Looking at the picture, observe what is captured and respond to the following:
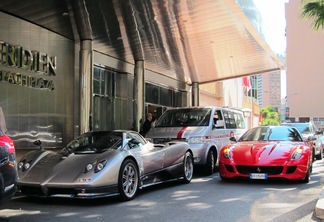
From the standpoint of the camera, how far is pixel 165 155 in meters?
8.88

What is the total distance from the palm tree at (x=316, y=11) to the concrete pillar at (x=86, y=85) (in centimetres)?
768

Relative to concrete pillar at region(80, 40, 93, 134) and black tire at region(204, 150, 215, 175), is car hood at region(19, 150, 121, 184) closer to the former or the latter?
black tire at region(204, 150, 215, 175)

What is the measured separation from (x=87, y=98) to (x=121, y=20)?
10.6 ft

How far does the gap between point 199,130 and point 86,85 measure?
5.13m

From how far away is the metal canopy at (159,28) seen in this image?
11.8 metres

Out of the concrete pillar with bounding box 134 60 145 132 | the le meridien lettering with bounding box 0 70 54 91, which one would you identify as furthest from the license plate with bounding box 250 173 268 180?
the concrete pillar with bounding box 134 60 145 132

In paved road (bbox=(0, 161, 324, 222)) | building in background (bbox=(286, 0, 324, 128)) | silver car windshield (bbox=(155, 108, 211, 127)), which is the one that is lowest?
paved road (bbox=(0, 161, 324, 222))

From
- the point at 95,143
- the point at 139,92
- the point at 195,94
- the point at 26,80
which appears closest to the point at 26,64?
the point at 26,80

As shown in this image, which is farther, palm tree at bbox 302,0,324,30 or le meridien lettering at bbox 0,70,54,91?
palm tree at bbox 302,0,324,30

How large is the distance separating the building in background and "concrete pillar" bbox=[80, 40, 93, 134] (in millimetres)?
88793

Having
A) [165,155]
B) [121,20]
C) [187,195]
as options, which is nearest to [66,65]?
[121,20]

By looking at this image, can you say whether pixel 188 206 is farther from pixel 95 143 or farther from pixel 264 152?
pixel 264 152

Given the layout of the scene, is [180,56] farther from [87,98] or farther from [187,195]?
[187,195]

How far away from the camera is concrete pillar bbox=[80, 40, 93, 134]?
47.7 ft
